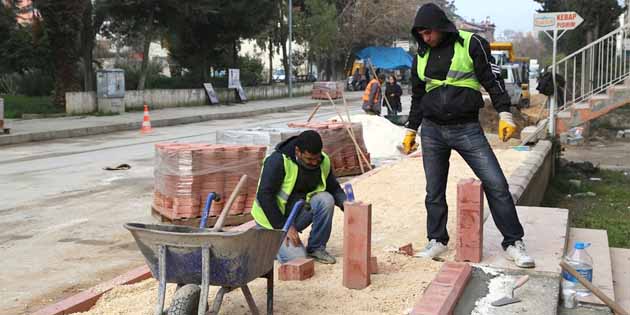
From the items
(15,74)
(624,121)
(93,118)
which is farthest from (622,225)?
(15,74)

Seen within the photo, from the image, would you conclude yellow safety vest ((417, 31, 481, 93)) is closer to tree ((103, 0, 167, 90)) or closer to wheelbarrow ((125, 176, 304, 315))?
wheelbarrow ((125, 176, 304, 315))

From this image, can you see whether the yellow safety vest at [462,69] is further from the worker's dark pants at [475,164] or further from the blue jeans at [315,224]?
the blue jeans at [315,224]

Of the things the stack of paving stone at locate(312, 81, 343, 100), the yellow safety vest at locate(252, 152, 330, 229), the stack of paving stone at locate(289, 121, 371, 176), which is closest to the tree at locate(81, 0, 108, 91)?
the stack of paving stone at locate(312, 81, 343, 100)

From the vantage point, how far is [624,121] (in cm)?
2328

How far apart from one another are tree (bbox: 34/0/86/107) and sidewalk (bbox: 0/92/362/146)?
2.40 m

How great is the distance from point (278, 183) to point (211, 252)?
1.39 meters

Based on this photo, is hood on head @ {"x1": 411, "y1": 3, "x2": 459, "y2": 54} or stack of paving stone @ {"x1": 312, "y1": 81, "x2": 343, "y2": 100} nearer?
hood on head @ {"x1": 411, "y1": 3, "x2": 459, "y2": 54}

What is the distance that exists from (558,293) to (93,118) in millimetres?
20859

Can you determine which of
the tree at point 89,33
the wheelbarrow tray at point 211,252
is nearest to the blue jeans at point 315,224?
the wheelbarrow tray at point 211,252

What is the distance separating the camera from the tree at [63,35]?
24422 mm

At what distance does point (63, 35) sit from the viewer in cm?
2508

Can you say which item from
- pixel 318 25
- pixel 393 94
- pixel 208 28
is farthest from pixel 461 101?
pixel 318 25

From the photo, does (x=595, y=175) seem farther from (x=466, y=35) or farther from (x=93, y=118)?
(x=93, y=118)

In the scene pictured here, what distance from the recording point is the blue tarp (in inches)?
2138
